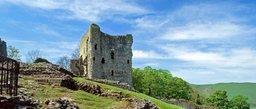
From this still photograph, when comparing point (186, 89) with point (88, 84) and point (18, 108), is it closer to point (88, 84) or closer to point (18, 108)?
point (88, 84)

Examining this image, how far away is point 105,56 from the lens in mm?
57406

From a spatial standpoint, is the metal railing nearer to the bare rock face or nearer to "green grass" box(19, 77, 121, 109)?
"green grass" box(19, 77, 121, 109)

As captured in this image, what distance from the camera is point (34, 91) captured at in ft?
64.9

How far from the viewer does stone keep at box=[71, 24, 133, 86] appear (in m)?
55.7

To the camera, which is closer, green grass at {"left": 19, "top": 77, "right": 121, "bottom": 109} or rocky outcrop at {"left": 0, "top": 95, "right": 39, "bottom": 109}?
rocky outcrop at {"left": 0, "top": 95, "right": 39, "bottom": 109}

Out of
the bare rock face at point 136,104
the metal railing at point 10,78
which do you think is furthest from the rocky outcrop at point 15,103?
the bare rock face at point 136,104

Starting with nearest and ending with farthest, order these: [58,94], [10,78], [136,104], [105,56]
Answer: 1. [10,78]
2. [136,104]
3. [58,94]
4. [105,56]

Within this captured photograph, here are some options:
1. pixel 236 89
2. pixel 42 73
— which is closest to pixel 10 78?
pixel 42 73

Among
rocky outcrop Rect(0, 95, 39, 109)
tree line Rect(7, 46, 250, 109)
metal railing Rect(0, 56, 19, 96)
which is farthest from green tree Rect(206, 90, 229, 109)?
rocky outcrop Rect(0, 95, 39, 109)

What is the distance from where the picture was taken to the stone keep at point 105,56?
2192 inches

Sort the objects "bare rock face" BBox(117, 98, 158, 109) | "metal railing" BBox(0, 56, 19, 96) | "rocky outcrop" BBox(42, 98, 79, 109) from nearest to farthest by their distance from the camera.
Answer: "rocky outcrop" BBox(42, 98, 79, 109), "metal railing" BBox(0, 56, 19, 96), "bare rock face" BBox(117, 98, 158, 109)

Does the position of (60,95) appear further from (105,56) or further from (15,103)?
(105,56)

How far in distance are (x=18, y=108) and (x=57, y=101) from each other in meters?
2.01

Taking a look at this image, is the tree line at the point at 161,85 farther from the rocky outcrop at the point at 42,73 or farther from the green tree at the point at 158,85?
the rocky outcrop at the point at 42,73
